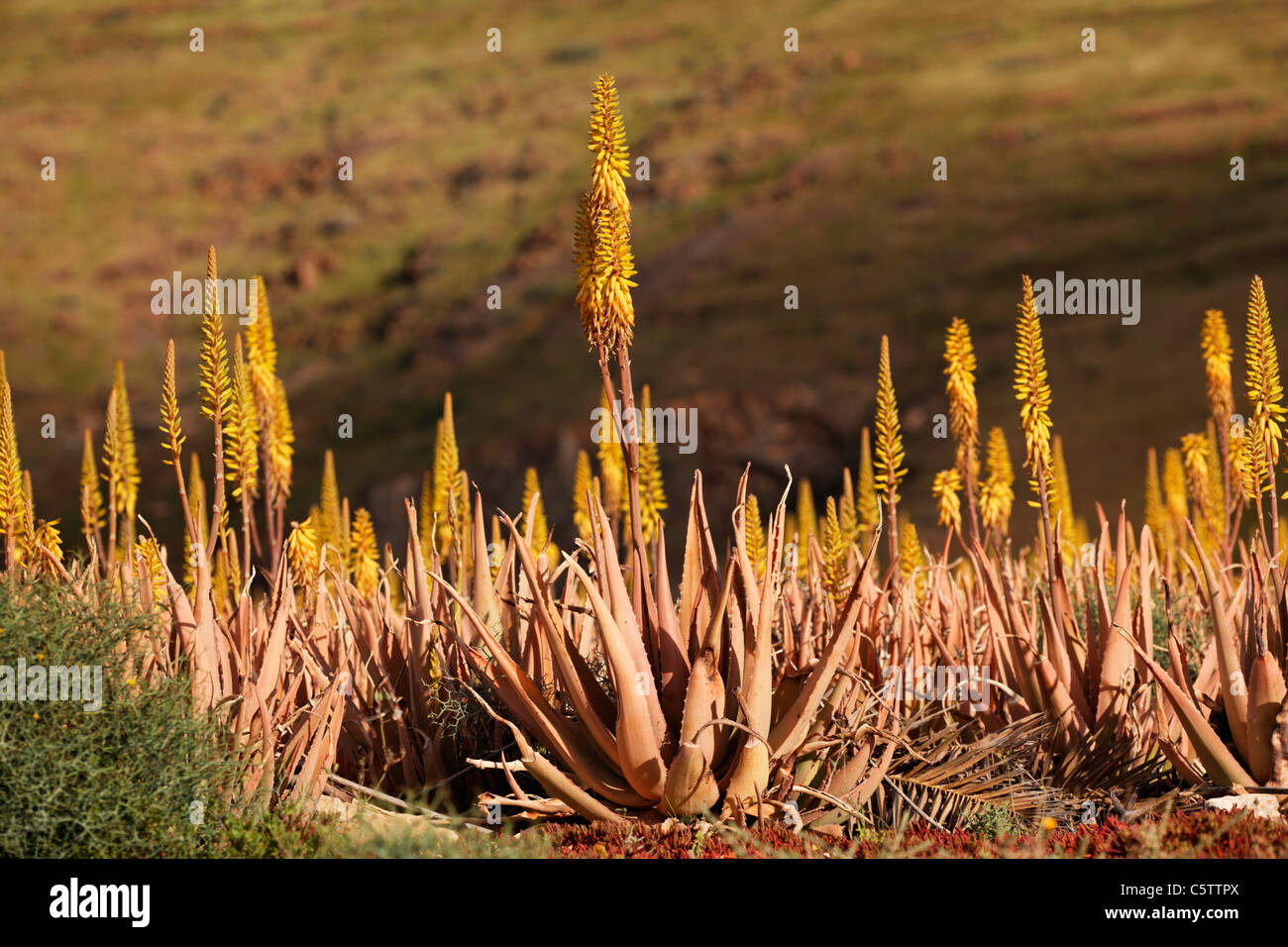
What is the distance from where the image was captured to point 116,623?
Answer: 13.7 feet

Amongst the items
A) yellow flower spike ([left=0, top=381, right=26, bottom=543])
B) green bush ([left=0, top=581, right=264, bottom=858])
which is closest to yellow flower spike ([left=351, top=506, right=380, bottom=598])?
yellow flower spike ([left=0, top=381, right=26, bottom=543])

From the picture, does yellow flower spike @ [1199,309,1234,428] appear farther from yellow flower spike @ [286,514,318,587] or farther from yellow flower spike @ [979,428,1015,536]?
yellow flower spike @ [286,514,318,587]

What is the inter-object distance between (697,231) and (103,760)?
48466 mm

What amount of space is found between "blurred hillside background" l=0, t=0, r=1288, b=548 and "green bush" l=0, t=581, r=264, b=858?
62.1 feet

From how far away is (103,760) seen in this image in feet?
12.8

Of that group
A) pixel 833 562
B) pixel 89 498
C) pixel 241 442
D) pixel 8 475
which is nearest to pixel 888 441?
pixel 833 562

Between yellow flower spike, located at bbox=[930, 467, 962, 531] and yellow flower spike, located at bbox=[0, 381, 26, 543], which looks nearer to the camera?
yellow flower spike, located at bbox=[0, 381, 26, 543]

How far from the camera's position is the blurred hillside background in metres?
29.3

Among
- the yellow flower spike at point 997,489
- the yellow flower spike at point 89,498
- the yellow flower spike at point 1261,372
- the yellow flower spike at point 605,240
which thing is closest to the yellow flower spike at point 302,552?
the yellow flower spike at point 89,498

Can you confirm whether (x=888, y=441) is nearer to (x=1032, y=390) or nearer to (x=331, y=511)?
(x=1032, y=390)

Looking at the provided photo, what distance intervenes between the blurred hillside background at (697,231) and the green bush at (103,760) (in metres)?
18.9

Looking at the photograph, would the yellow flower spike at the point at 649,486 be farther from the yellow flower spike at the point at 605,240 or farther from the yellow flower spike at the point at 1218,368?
the yellow flower spike at the point at 1218,368

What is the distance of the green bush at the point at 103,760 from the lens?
376 centimetres

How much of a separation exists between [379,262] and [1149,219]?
3856cm
